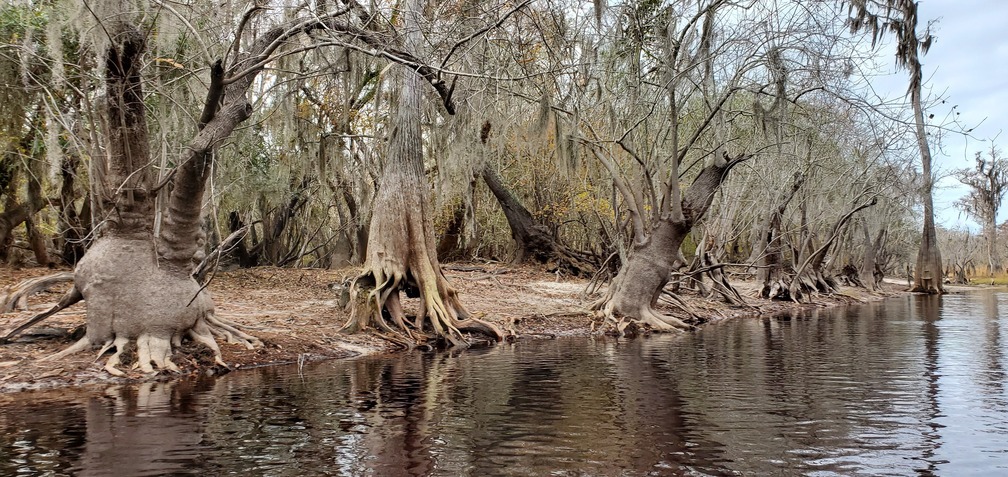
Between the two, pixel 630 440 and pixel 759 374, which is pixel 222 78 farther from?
pixel 759 374

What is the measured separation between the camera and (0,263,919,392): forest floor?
842 centimetres

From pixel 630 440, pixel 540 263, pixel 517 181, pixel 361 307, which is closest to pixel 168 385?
pixel 361 307

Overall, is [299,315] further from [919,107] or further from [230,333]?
[919,107]

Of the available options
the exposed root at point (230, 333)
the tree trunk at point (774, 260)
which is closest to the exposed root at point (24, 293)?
the exposed root at point (230, 333)

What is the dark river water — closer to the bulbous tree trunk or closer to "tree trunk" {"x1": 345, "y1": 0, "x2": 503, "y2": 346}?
the bulbous tree trunk

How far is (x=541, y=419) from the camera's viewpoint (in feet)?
20.6

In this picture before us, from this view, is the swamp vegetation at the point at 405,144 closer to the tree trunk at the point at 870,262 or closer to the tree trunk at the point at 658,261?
the tree trunk at the point at 658,261

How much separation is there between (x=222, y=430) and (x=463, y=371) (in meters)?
3.77

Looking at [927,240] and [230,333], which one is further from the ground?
[927,240]

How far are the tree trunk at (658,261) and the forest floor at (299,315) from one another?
0.86 meters

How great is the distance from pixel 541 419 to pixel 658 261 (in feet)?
31.7

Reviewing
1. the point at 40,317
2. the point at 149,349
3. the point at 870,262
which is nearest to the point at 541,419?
the point at 149,349

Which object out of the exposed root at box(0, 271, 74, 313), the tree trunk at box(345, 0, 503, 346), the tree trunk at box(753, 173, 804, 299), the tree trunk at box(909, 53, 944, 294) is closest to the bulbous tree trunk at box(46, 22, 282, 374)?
the exposed root at box(0, 271, 74, 313)

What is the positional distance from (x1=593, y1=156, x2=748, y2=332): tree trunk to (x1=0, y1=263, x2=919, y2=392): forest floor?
860mm
